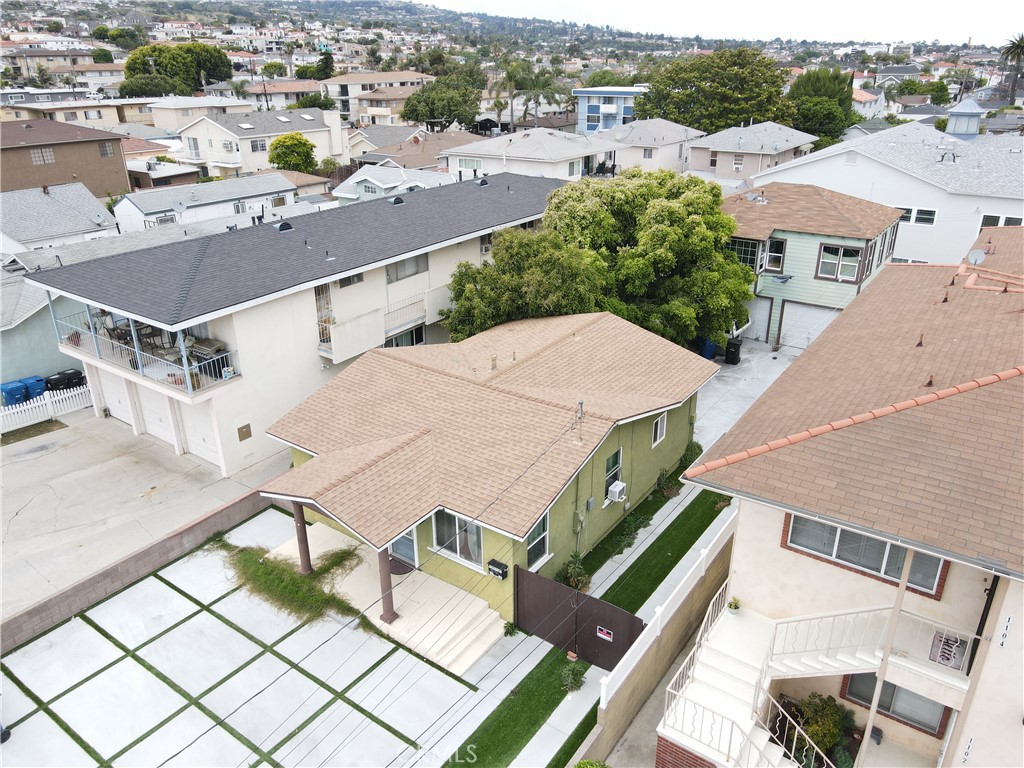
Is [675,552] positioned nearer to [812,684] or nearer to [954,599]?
[812,684]

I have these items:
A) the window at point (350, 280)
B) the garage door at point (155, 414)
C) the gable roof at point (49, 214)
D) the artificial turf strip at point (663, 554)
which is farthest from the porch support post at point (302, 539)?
the gable roof at point (49, 214)

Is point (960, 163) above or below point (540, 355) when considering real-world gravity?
above

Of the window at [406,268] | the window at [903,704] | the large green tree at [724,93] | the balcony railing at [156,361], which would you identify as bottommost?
the window at [903,704]

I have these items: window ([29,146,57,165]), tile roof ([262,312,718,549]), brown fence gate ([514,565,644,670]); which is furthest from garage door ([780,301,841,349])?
window ([29,146,57,165])

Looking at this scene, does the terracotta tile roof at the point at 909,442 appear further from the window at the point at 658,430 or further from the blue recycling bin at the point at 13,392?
the blue recycling bin at the point at 13,392

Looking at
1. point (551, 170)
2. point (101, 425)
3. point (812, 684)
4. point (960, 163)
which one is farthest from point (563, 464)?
point (551, 170)

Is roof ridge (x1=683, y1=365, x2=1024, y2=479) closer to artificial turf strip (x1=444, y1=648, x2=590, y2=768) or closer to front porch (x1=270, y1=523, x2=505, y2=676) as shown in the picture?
artificial turf strip (x1=444, y1=648, x2=590, y2=768)
